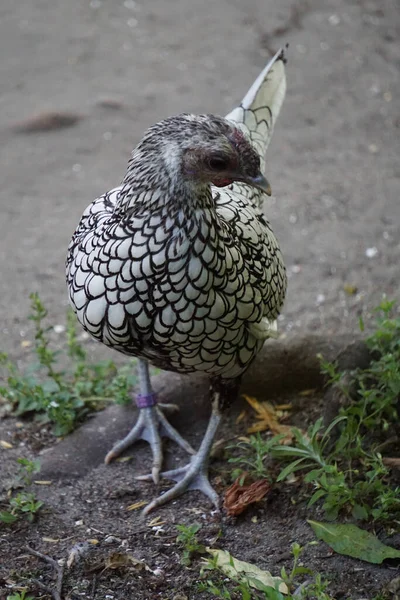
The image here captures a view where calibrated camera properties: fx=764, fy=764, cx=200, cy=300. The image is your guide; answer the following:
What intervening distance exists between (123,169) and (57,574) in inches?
154

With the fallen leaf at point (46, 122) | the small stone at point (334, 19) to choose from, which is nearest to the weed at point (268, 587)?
the fallen leaf at point (46, 122)

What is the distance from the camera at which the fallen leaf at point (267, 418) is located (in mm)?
3228

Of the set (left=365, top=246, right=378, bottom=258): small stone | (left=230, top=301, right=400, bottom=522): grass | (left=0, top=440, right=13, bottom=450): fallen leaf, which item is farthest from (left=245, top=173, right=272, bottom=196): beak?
(left=365, top=246, right=378, bottom=258): small stone

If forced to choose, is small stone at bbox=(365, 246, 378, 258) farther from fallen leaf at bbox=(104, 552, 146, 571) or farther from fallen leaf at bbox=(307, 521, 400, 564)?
fallen leaf at bbox=(104, 552, 146, 571)

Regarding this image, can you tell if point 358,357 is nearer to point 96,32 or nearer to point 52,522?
point 52,522

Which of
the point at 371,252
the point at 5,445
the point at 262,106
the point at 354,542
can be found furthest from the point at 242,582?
the point at 371,252

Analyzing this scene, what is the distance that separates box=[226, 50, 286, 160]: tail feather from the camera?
3.37 m

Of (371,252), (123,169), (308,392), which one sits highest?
(123,169)

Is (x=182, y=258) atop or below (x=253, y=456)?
atop

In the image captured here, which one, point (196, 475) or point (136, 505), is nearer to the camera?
point (136, 505)

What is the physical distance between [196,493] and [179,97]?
437 cm

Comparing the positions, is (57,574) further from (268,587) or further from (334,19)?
(334,19)

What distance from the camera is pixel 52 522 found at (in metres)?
2.77

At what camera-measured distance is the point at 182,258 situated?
91.1 inches
